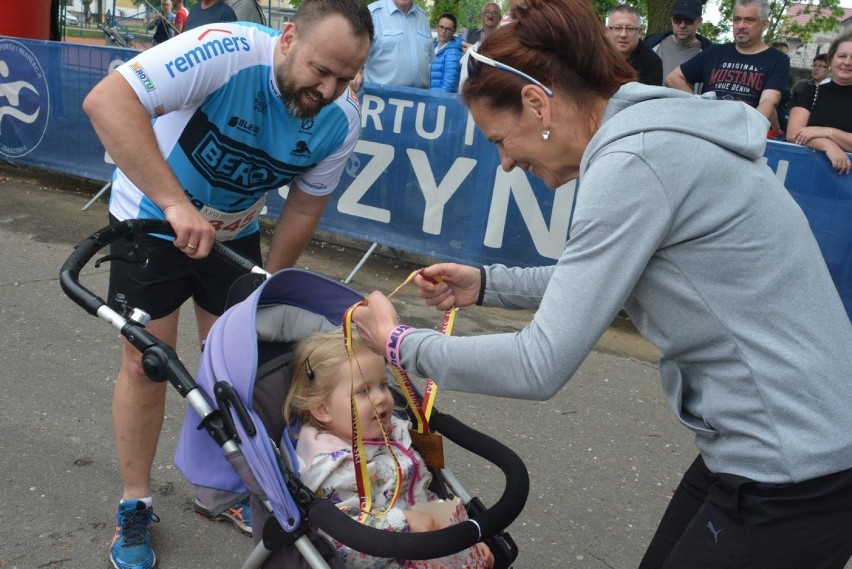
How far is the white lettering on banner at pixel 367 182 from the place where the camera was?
6.54 meters

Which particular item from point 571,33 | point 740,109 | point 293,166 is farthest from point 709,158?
point 293,166

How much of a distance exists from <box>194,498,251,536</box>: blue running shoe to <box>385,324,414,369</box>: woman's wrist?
1.75 metres

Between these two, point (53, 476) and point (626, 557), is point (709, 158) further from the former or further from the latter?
point (53, 476)

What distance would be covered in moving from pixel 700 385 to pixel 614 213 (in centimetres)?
43

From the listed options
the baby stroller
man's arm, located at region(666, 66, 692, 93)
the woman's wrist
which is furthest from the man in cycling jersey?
man's arm, located at region(666, 66, 692, 93)

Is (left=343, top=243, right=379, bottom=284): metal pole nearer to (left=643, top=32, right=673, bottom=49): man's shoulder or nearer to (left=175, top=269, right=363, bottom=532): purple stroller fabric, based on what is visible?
(left=643, top=32, right=673, bottom=49): man's shoulder

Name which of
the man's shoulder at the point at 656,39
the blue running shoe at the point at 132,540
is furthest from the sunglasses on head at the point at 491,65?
the man's shoulder at the point at 656,39

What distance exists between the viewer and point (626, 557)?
11.3ft

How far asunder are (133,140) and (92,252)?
34cm

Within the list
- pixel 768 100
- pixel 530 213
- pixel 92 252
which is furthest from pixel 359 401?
pixel 768 100

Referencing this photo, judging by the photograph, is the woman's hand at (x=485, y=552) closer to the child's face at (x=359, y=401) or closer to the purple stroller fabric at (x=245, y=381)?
the child's face at (x=359, y=401)

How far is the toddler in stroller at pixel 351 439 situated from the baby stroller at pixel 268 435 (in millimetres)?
60

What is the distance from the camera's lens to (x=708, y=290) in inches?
65.4

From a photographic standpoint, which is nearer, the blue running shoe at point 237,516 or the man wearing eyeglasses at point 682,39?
the blue running shoe at point 237,516
